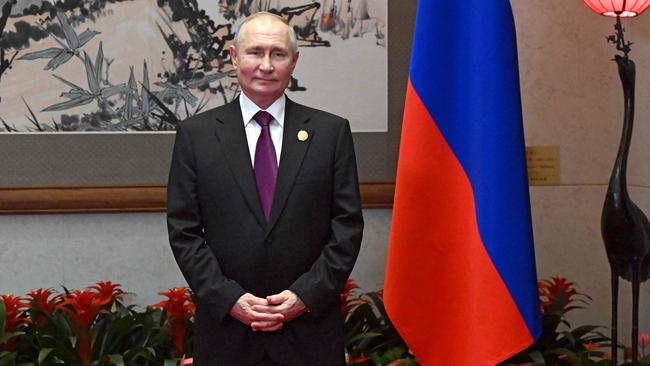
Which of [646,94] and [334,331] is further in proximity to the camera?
[646,94]

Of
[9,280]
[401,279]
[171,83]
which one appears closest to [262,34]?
[401,279]

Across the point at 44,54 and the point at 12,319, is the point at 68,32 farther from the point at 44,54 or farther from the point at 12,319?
the point at 12,319

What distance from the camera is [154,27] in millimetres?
3246

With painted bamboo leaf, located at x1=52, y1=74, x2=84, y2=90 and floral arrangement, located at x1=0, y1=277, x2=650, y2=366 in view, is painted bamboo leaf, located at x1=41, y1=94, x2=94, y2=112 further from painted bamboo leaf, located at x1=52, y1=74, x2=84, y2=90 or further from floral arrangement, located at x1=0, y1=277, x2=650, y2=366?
floral arrangement, located at x1=0, y1=277, x2=650, y2=366

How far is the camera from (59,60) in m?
3.19

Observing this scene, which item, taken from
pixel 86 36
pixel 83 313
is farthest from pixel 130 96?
pixel 83 313

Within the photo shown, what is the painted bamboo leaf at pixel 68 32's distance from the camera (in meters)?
3.18

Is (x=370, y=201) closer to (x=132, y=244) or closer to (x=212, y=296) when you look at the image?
(x=132, y=244)

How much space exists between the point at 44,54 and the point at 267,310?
1.73m

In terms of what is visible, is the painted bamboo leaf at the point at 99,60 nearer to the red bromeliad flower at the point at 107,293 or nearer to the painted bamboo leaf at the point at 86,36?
the painted bamboo leaf at the point at 86,36

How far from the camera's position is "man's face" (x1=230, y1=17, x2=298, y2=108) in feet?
6.69

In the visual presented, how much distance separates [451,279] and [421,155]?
1.34 ft

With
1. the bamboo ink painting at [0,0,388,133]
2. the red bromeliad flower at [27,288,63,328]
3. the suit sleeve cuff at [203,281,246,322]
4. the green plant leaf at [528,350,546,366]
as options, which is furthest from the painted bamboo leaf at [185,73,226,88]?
the green plant leaf at [528,350,546,366]

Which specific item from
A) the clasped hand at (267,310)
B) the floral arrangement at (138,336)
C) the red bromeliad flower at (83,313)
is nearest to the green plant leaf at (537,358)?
the floral arrangement at (138,336)
